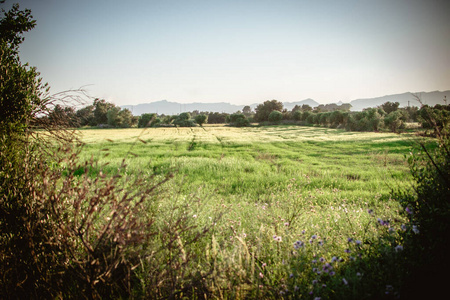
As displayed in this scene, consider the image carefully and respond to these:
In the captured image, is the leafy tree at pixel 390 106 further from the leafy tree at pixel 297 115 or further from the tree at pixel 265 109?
the tree at pixel 265 109

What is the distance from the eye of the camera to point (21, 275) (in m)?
3.21

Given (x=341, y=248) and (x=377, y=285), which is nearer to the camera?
(x=377, y=285)

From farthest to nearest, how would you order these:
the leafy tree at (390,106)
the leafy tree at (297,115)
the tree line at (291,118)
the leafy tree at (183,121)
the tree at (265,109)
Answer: the tree at (265,109), the leafy tree at (297,115), the leafy tree at (183,121), the leafy tree at (390,106), the tree line at (291,118)

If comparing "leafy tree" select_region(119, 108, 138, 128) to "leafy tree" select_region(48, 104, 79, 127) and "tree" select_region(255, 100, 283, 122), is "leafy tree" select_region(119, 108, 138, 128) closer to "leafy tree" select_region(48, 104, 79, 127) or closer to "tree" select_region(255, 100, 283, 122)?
"tree" select_region(255, 100, 283, 122)

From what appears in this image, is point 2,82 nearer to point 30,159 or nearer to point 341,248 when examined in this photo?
point 30,159

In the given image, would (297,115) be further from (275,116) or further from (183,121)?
(183,121)

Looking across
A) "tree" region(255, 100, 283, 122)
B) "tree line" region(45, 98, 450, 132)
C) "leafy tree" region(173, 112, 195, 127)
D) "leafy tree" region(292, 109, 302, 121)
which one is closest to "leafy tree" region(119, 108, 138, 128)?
"tree line" region(45, 98, 450, 132)

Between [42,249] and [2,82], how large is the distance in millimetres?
3048

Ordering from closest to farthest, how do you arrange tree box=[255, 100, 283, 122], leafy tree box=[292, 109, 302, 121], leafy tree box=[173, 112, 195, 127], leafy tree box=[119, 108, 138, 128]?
1. leafy tree box=[119, 108, 138, 128]
2. leafy tree box=[173, 112, 195, 127]
3. leafy tree box=[292, 109, 302, 121]
4. tree box=[255, 100, 283, 122]

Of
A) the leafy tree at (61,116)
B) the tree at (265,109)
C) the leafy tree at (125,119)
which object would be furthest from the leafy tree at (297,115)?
the leafy tree at (61,116)

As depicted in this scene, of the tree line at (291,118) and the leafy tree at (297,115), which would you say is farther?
the leafy tree at (297,115)

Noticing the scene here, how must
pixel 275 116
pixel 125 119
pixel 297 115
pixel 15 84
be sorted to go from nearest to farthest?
1. pixel 15 84
2. pixel 125 119
3. pixel 275 116
4. pixel 297 115

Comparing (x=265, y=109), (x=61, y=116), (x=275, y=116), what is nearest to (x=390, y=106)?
(x=275, y=116)

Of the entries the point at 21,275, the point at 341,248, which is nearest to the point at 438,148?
the point at 341,248
